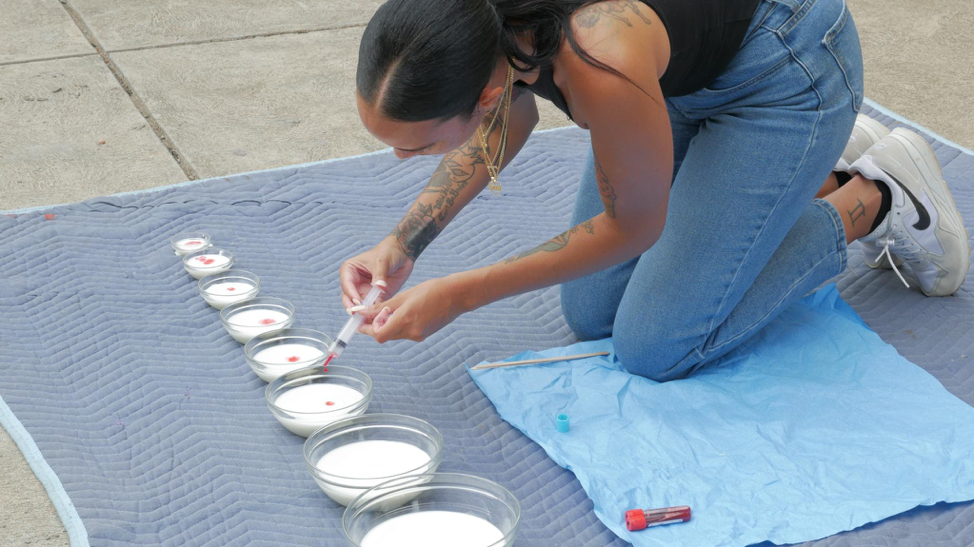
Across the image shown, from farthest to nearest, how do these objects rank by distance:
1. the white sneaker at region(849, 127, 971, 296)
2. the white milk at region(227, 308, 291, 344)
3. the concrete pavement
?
the concrete pavement < the white sneaker at region(849, 127, 971, 296) < the white milk at region(227, 308, 291, 344)

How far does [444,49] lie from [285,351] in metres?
0.76

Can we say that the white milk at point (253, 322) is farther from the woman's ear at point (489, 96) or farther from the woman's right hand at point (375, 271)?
the woman's ear at point (489, 96)

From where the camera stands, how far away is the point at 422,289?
51.5 inches

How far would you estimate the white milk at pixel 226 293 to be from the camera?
1762 millimetres

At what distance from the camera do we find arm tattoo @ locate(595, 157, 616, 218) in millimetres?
1259

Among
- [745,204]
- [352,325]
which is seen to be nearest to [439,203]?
[352,325]

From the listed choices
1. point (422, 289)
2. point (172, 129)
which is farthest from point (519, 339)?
point (172, 129)

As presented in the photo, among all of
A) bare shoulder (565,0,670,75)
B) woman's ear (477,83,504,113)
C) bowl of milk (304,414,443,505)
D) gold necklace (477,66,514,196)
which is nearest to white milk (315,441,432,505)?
bowl of milk (304,414,443,505)

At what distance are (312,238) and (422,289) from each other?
806 millimetres

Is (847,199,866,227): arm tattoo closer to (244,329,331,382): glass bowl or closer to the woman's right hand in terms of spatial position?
the woman's right hand

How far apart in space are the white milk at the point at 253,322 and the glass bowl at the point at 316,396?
0.56 feet

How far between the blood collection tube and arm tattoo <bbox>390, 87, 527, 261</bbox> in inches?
21.8

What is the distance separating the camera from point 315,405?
4.81 feet

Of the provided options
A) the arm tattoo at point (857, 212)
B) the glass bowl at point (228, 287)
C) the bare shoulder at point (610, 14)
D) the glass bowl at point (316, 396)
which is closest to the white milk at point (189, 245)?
the glass bowl at point (228, 287)
